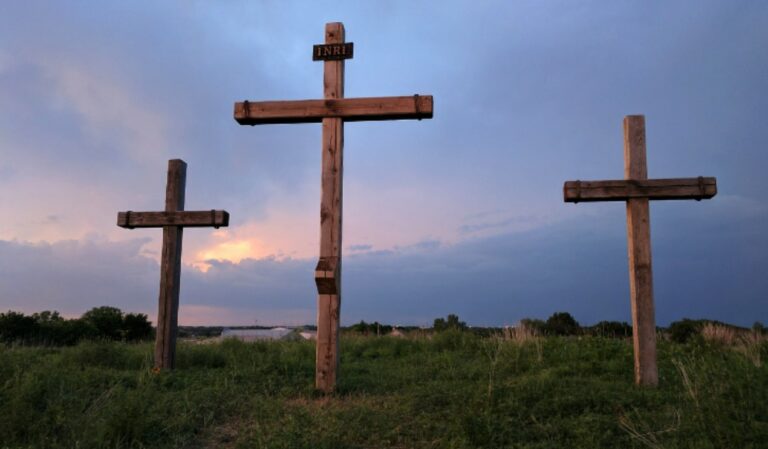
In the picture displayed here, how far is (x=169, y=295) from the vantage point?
409 inches

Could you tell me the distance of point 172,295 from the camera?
10.4 m

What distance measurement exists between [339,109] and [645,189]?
4674 mm

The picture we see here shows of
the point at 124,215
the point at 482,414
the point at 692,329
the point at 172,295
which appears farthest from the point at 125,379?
the point at 692,329

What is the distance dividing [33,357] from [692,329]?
19.5 meters

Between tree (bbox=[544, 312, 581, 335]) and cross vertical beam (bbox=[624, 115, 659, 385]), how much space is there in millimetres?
13229

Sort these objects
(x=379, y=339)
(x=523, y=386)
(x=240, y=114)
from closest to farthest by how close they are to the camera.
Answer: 1. (x=523, y=386)
2. (x=240, y=114)
3. (x=379, y=339)

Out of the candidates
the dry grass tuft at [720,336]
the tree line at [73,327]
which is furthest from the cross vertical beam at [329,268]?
the tree line at [73,327]

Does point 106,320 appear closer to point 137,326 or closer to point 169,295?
point 137,326

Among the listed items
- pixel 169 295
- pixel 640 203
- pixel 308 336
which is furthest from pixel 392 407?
pixel 308 336

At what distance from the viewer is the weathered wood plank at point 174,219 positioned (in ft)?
33.9

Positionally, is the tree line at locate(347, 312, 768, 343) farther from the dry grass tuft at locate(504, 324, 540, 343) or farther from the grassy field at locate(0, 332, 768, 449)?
the grassy field at locate(0, 332, 768, 449)

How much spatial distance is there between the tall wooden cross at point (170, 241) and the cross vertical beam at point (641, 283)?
266 inches

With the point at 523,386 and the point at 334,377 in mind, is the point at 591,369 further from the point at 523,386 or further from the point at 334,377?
the point at 334,377

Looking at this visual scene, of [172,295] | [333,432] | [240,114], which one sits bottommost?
[333,432]
